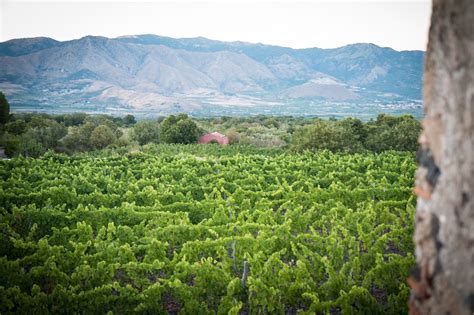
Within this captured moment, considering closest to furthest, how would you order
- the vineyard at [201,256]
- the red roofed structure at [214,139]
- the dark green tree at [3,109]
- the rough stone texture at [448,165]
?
the rough stone texture at [448,165], the vineyard at [201,256], the red roofed structure at [214,139], the dark green tree at [3,109]

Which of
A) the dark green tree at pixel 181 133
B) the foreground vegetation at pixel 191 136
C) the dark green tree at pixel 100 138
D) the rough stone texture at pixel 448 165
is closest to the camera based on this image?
the rough stone texture at pixel 448 165

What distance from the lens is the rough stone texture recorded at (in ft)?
8.88

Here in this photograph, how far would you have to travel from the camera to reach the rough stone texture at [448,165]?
2707 millimetres

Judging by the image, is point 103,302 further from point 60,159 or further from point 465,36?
point 60,159

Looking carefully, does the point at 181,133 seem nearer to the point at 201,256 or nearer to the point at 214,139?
the point at 214,139

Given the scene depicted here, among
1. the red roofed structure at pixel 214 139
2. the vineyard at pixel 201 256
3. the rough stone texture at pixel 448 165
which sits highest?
the rough stone texture at pixel 448 165

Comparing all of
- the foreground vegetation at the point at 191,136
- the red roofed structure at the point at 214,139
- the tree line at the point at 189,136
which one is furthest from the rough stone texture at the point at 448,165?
the red roofed structure at the point at 214,139

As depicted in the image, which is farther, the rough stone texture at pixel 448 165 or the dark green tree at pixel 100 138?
the dark green tree at pixel 100 138

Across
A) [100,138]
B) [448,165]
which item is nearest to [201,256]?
[448,165]

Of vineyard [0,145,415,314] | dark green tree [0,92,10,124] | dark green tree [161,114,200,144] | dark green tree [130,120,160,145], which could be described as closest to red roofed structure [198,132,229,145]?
dark green tree [161,114,200,144]

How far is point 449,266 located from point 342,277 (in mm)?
5317

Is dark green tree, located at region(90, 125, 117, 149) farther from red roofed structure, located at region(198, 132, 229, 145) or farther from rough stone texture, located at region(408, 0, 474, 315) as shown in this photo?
rough stone texture, located at region(408, 0, 474, 315)

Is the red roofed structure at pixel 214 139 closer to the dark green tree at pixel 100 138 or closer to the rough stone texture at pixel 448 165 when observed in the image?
the dark green tree at pixel 100 138

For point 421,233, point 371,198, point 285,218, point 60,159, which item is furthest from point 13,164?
point 421,233
